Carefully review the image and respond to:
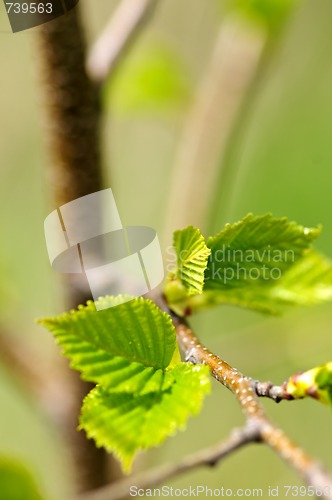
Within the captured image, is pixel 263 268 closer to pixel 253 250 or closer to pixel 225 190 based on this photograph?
pixel 253 250

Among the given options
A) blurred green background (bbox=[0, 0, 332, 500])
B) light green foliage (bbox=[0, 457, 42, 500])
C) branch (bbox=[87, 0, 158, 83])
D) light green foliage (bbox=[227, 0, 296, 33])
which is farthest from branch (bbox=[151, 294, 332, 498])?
blurred green background (bbox=[0, 0, 332, 500])

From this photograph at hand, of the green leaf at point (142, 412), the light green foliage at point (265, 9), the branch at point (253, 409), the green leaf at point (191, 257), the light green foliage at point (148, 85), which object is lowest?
the green leaf at point (142, 412)

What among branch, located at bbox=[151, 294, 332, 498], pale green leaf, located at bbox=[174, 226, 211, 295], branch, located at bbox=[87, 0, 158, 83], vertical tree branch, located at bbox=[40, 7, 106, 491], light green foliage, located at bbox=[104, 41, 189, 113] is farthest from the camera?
light green foliage, located at bbox=[104, 41, 189, 113]

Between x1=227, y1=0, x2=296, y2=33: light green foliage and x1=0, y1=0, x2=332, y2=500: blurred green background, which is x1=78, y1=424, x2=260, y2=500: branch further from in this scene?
x1=0, y1=0, x2=332, y2=500: blurred green background

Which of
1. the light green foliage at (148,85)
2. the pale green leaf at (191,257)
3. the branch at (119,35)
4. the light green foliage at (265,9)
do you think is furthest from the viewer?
the light green foliage at (148,85)

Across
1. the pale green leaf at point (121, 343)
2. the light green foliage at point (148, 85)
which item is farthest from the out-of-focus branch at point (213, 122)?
the pale green leaf at point (121, 343)

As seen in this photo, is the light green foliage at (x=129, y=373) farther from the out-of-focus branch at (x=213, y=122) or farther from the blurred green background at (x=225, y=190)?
the blurred green background at (x=225, y=190)

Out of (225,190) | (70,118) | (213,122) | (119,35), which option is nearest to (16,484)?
(70,118)
